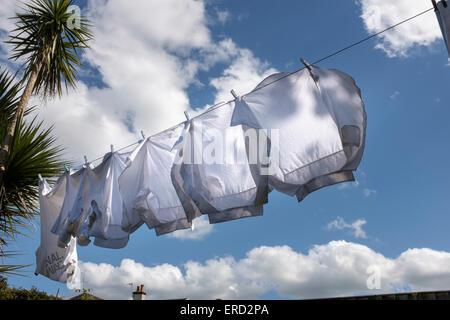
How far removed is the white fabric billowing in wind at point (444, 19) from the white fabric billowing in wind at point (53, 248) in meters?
4.23

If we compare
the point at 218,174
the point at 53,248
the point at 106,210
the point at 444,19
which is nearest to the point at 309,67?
the point at 444,19

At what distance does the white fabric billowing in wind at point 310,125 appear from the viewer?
258 centimetres

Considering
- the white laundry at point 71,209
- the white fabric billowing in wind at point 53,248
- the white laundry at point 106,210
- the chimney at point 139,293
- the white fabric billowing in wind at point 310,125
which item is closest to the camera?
the white fabric billowing in wind at point 310,125

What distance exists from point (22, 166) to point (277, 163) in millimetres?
3816

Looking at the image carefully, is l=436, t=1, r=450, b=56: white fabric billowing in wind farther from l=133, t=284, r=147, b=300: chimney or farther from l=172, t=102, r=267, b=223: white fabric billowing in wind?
l=133, t=284, r=147, b=300: chimney

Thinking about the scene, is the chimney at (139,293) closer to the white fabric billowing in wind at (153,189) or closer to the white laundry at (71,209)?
the white laundry at (71,209)

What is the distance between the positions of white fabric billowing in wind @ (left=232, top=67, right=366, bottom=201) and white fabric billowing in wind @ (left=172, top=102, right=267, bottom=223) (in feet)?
0.70

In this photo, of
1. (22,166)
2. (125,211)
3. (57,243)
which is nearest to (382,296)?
(125,211)

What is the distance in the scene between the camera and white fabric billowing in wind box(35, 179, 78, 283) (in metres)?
4.37

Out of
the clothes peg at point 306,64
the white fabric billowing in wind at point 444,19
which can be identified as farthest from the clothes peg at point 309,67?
the white fabric billowing in wind at point 444,19

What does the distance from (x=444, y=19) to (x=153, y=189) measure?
106 inches

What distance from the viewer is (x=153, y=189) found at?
139 inches

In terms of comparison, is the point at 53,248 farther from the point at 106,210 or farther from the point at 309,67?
the point at 309,67
